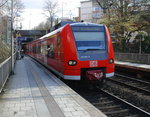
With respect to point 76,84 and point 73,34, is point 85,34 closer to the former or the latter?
point 73,34

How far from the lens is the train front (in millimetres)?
8969

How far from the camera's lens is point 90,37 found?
958 centimetres

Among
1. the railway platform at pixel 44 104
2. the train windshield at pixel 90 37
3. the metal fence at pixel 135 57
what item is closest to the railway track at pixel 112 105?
the railway platform at pixel 44 104

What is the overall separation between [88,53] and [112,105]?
2536 mm

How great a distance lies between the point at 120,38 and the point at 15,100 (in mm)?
20425

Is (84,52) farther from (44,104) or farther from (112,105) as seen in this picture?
(44,104)

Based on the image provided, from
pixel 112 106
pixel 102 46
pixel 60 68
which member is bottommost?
pixel 112 106

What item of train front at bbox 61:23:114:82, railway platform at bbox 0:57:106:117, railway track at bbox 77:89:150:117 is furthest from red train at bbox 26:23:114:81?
railway platform at bbox 0:57:106:117

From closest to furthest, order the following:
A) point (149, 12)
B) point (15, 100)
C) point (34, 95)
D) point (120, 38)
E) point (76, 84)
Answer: point (15, 100), point (34, 95), point (76, 84), point (149, 12), point (120, 38)

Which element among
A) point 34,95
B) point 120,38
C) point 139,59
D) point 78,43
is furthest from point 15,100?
point 120,38

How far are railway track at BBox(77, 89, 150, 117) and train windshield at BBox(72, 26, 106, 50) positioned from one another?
2.00m

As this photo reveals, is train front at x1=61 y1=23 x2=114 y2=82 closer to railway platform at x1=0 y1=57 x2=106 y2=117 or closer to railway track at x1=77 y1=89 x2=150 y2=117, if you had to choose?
railway track at x1=77 y1=89 x2=150 y2=117

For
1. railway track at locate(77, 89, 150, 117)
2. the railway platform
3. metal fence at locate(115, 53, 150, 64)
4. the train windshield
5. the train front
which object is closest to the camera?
the railway platform

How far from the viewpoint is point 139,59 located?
65.0 feet
